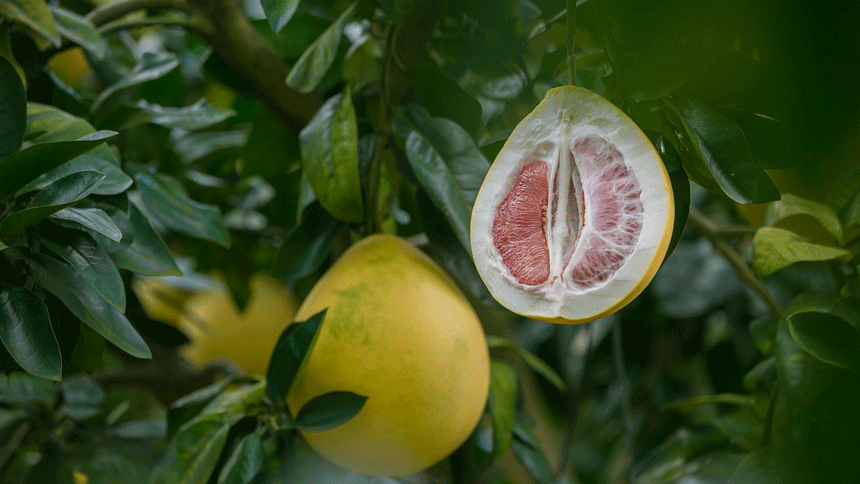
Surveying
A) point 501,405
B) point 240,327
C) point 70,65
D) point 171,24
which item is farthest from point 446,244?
point 70,65

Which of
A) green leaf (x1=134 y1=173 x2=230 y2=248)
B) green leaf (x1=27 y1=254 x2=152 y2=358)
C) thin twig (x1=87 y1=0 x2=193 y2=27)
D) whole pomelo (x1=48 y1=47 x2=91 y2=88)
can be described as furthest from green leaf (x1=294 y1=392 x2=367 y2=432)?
whole pomelo (x1=48 y1=47 x2=91 y2=88)

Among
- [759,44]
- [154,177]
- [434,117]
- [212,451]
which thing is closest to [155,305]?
[154,177]

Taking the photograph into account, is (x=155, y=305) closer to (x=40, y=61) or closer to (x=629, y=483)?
(x=40, y=61)

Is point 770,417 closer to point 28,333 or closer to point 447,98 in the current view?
point 447,98

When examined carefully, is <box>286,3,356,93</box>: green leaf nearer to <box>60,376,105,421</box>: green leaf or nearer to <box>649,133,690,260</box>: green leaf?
<box>649,133,690,260</box>: green leaf

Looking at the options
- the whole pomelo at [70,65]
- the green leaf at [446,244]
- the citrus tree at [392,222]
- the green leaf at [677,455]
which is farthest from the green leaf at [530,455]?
the whole pomelo at [70,65]
